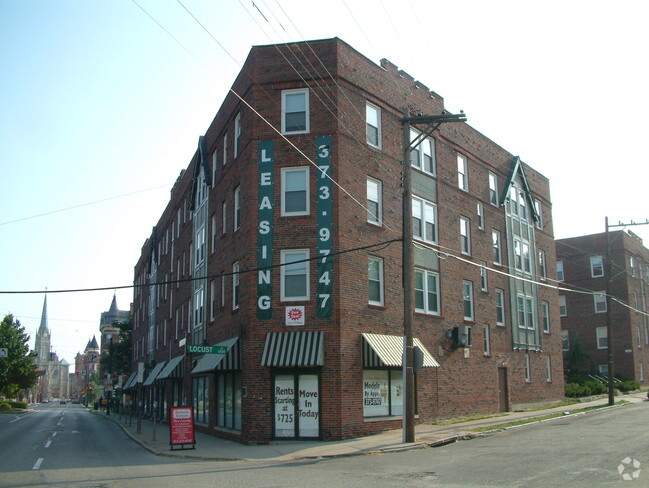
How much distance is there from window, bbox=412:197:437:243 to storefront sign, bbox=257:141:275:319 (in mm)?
6313

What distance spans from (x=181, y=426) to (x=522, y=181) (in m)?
23.1

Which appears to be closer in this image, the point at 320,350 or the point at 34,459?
the point at 34,459

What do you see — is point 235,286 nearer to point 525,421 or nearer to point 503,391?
point 525,421

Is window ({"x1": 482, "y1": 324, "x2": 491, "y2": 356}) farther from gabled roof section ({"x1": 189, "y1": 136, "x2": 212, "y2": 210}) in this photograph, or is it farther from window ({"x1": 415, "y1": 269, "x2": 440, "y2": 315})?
gabled roof section ({"x1": 189, "y1": 136, "x2": 212, "y2": 210})

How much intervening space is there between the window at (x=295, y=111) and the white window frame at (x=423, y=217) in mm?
5684

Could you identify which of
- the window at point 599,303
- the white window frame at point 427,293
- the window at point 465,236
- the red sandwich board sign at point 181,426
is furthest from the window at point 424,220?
the window at point 599,303

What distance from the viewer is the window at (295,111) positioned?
72.0 ft

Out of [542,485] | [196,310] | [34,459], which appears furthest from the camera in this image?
[196,310]

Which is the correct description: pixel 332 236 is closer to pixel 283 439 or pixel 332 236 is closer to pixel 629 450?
pixel 283 439

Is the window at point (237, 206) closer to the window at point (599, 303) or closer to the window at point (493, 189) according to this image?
the window at point (493, 189)

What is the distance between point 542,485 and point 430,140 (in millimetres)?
18499

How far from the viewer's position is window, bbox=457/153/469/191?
28.4 m

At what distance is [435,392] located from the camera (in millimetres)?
24094

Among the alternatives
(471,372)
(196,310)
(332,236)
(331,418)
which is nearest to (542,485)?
(331,418)
